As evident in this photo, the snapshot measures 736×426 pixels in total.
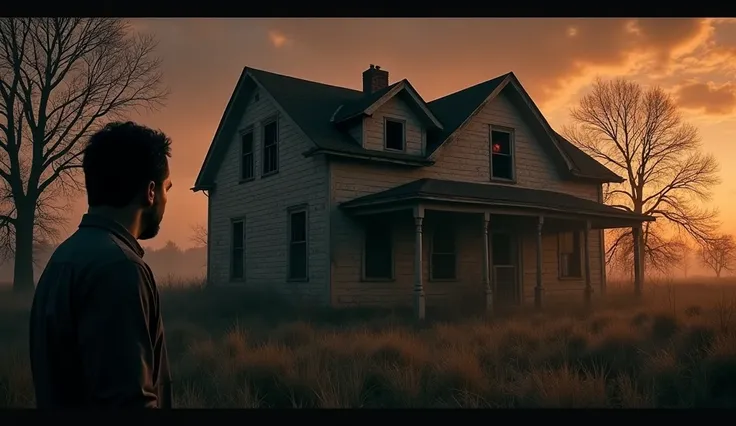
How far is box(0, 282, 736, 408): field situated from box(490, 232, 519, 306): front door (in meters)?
6.16

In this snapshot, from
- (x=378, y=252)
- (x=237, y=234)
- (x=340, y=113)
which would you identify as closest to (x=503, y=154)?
(x=340, y=113)

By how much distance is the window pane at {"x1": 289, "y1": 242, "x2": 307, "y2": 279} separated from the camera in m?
15.6

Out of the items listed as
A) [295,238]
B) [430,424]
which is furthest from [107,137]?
[295,238]

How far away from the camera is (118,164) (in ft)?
6.60

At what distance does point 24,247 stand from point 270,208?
7502mm

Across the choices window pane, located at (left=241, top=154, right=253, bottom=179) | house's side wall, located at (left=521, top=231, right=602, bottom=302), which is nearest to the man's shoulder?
window pane, located at (left=241, top=154, right=253, bottom=179)

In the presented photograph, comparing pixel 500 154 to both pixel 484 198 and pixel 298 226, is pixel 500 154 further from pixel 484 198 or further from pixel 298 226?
pixel 298 226

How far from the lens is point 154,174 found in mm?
2094

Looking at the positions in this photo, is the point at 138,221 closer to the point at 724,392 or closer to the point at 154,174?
the point at 154,174

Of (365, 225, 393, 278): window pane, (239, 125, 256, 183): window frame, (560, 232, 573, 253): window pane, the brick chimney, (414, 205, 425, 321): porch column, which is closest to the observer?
(414, 205, 425, 321): porch column

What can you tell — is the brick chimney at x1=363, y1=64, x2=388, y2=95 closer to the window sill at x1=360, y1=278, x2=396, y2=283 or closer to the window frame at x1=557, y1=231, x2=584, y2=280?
the window sill at x1=360, y1=278, x2=396, y2=283

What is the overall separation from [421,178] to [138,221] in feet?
47.6

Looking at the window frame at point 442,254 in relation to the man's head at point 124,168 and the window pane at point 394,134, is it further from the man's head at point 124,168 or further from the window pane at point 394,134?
the man's head at point 124,168

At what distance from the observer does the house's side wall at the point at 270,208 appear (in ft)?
49.0
